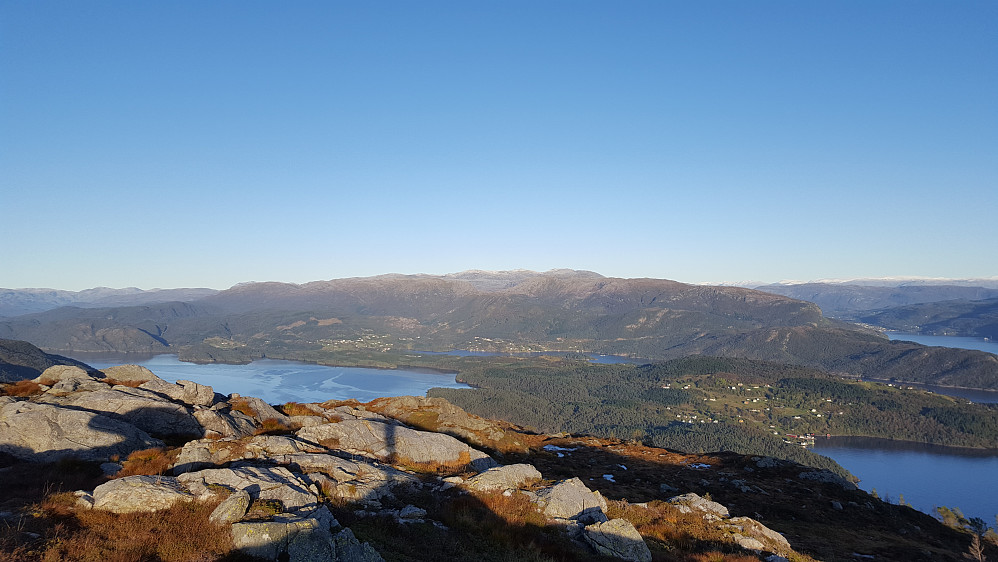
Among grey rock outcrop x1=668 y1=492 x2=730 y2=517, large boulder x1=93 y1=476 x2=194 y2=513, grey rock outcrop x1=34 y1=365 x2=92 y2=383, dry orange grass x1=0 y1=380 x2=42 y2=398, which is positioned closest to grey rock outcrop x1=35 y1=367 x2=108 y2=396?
grey rock outcrop x1=34 y1=365 x2=92 y2=383

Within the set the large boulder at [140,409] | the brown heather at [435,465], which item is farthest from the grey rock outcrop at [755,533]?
the large boulder at [140,409]

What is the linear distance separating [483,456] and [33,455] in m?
20.3

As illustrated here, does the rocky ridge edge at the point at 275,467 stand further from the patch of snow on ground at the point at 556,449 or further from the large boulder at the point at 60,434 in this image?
the patch of snow on ground at the point at 556,449

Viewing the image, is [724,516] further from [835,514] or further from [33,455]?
[33,455]

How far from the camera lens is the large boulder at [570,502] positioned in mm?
17837

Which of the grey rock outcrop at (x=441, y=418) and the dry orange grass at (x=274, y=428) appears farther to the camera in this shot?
the grey rock outcrop at (x=441, y=418)

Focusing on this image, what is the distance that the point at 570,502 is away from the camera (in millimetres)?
18484

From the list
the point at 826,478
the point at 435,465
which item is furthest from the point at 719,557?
the point at 826,478

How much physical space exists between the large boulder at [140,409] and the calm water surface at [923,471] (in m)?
148

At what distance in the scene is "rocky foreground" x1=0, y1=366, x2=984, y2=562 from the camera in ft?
43.2

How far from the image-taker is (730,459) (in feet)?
154

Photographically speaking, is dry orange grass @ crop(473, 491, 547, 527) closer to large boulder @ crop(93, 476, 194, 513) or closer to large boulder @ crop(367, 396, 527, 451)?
large boulder @ crop(93, 476, 194, 513)

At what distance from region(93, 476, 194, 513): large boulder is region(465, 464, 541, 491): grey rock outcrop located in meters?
10.5

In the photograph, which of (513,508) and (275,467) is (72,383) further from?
(513,508)
